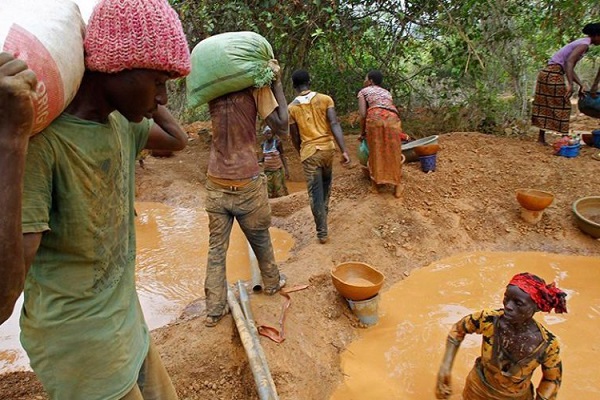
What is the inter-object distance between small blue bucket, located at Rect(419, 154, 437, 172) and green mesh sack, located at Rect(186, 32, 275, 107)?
354 cm

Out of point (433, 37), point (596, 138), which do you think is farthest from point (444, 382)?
point (433, 37)

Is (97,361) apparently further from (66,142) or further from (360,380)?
(360,380)

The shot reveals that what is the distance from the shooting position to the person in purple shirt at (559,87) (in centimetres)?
587

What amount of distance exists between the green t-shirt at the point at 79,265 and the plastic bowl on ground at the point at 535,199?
5.06m

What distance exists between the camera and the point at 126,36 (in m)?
1.08

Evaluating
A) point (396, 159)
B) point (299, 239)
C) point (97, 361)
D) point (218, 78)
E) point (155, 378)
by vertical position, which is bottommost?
point (299, 239)

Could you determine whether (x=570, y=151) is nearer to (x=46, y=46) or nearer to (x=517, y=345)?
(x=517, y=345)

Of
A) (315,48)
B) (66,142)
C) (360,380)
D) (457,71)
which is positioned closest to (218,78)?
(66,142)

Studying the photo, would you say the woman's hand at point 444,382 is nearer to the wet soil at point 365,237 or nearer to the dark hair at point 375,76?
the wet soil at point 365,237

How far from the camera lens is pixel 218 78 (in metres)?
2.94

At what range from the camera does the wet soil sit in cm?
290

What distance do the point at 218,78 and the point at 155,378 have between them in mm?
1995

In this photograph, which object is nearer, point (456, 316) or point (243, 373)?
point (243, 373)

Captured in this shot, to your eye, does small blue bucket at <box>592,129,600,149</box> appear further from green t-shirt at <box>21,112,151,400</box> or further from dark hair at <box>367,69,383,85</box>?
green t-shirt at <box>21,112,151,400</box>
